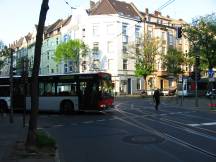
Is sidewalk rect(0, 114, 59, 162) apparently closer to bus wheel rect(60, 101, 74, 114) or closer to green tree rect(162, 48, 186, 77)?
bus wheel rect(60, 101, 74, 114)

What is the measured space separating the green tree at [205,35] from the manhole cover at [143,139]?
45944mm

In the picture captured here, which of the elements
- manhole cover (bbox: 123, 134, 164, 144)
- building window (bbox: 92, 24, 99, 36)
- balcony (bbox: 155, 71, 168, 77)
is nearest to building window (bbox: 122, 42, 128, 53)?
building window (bbox: 92, 24, 99, 36)

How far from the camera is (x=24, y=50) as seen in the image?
11200 cm

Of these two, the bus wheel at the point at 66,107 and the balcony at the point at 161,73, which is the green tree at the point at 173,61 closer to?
the balcony at the point at 161,73

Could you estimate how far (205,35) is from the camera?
59.5m

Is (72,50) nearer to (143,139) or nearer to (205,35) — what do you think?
(205,35)

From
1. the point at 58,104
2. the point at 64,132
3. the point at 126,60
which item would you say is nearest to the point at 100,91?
the point at 58,104

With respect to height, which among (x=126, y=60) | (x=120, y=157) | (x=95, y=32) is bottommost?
(x=120, y=157)

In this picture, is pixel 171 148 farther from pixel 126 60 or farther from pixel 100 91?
pixel 126 60

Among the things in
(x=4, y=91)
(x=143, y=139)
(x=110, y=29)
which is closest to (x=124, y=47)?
(x=110, y=29)

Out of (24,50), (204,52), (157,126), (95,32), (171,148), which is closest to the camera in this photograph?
(171,148)

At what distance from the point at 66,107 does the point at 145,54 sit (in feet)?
128

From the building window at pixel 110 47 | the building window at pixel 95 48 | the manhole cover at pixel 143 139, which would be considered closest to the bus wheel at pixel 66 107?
the manhole cover at pixel 143 139

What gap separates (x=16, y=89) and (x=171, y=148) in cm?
1938
